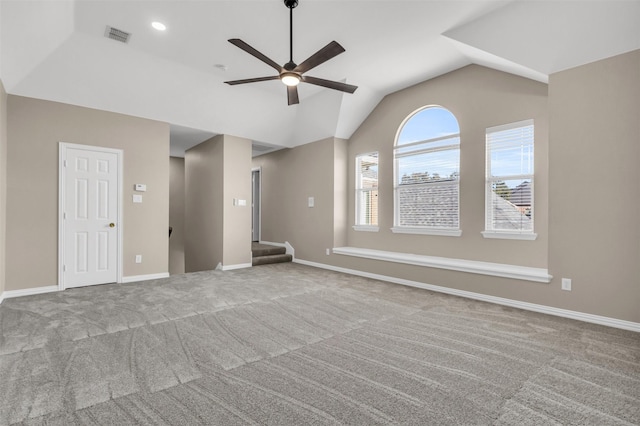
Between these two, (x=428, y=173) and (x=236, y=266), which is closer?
(x=428, y=173)

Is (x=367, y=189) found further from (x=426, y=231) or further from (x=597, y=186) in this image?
(x=597, y=186)

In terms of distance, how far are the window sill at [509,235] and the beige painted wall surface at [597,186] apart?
51 cm

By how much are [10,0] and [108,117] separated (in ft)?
7.79

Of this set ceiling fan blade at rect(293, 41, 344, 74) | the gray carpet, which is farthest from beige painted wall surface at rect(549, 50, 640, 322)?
ceiling fan blade at rect(293, 41, 344, 74)

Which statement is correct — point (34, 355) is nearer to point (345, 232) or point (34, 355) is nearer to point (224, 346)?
point (224, 346)

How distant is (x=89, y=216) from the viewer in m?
4.88

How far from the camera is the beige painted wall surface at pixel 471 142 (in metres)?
4.11

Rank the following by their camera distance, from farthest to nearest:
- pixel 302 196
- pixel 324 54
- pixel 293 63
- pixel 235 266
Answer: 1. pixel 302 196
2. pixel 235 266
3. pixel 293 63
4. pixel 324 54

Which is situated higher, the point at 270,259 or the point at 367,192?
the point at 367,192

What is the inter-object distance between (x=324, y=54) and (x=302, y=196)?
178 inches

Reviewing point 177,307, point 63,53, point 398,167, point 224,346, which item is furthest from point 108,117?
point 398,167

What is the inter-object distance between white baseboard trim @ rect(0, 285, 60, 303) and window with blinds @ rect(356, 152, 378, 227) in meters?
5.22

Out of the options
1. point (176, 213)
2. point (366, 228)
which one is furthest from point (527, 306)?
point (176, 213)

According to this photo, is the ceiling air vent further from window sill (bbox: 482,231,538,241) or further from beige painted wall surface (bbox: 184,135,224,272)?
window sill (bbox: 482,231,538,241)
